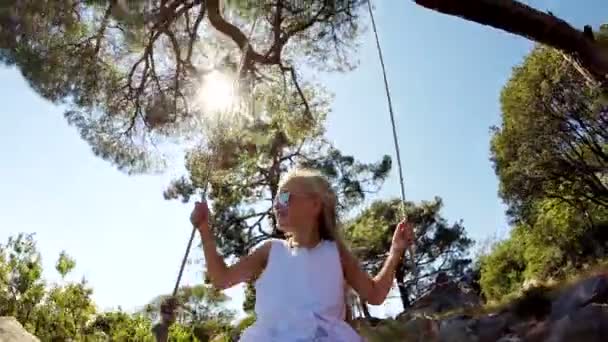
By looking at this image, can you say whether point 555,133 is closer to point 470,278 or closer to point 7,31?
point 470,278

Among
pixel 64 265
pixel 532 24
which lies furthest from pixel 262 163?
pixel 532 24

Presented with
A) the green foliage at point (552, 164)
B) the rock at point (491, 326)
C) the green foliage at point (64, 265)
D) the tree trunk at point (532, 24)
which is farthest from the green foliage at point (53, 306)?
the green foliage at point (552, 164)

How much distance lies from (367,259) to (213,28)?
281 inches

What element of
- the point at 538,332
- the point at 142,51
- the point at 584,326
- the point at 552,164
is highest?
the point at 552,164

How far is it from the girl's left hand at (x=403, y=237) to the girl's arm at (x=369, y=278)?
0.04ft

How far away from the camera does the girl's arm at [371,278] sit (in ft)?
6.48

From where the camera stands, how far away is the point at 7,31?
594 centimetres

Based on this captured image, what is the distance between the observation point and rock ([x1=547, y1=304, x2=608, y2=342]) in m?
7.23

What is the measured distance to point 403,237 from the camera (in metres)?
2.01

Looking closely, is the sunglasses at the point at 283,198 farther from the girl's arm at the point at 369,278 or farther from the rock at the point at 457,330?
the rock at the point at 457,330

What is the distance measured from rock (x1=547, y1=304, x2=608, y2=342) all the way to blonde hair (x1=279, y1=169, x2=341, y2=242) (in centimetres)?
580

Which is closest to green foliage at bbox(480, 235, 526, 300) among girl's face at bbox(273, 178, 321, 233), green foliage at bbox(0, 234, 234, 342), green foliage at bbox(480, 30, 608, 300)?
green foliage at bbox(480, 30, 608, 300)

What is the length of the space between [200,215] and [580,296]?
286 inches

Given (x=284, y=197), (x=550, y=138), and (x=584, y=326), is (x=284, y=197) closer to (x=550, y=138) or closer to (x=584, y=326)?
(x=584, y=326)
